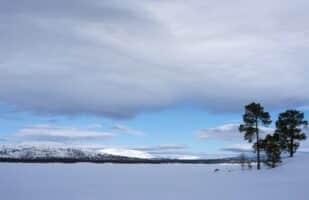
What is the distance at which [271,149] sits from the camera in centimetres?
5281

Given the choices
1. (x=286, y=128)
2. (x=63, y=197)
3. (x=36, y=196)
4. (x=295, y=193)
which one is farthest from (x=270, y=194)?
(x=286, y=128)

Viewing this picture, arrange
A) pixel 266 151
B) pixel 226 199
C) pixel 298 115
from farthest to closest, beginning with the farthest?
pixel 298 115 → pixel 266 151 → pixel 226 199

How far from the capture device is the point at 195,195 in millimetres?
25719

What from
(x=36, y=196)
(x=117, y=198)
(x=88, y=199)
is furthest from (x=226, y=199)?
(x=36, y=196)

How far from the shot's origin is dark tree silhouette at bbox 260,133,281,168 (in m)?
52.7

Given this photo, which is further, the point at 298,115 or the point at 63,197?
the point at 298,115

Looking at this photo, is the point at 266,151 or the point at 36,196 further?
the point at 266,151

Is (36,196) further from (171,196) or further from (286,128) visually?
(286,128)

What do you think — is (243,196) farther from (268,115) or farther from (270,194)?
(268,115)

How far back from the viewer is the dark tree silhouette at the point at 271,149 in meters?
52.7

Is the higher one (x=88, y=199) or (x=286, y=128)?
(x=286, y=128)

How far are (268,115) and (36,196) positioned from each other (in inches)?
1456

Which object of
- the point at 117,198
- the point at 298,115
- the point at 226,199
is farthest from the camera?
the point at 298,115

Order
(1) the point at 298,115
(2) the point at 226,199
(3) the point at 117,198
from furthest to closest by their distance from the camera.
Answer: (1) the point at 298,115
(3) the point at 117,198
(2) the point at 226,199
